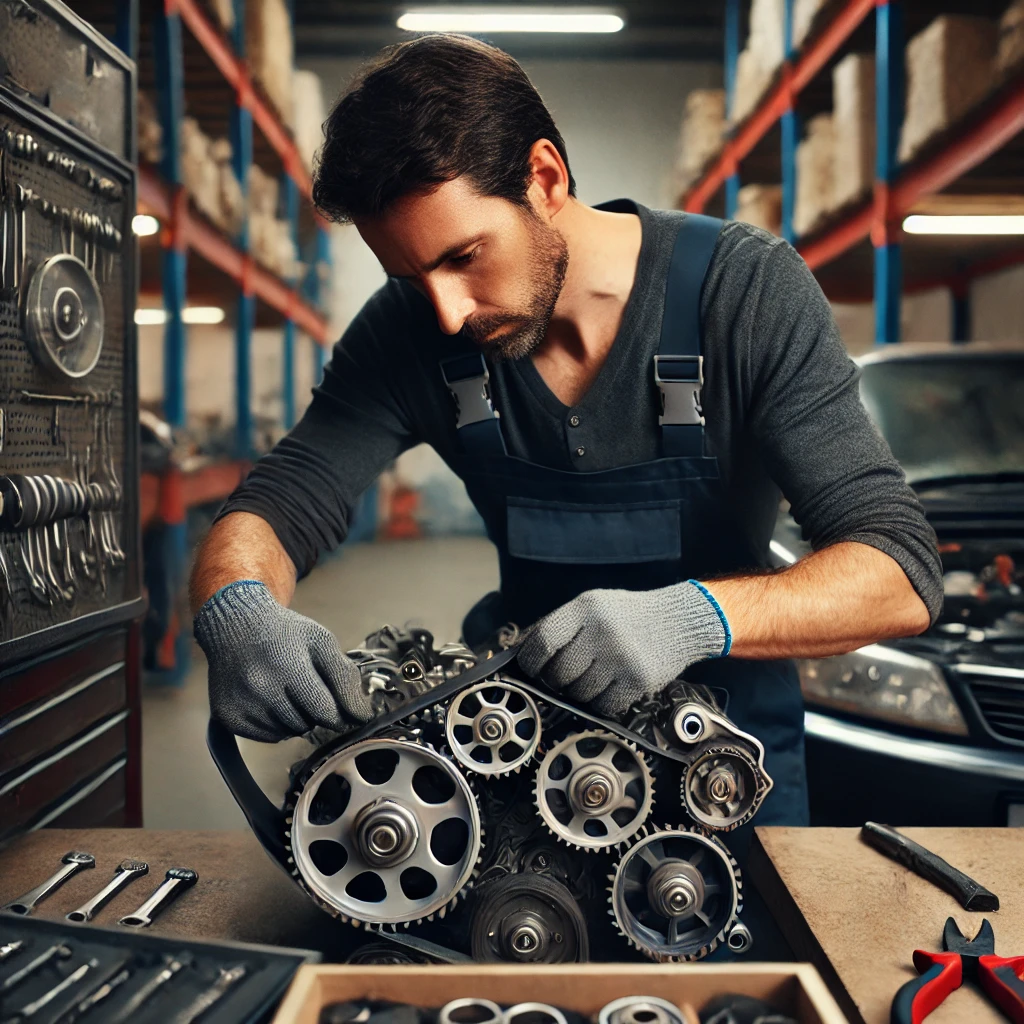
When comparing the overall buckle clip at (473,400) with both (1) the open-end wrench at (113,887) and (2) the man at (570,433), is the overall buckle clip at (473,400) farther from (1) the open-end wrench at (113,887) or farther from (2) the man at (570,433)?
(1) the open-end wrench at (113,887)

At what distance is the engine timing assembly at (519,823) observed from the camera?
0.69 m

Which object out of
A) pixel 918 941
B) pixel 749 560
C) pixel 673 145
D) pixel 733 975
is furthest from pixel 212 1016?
pixel 673 145

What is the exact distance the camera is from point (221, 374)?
6.00m

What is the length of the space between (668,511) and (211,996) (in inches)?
29.3

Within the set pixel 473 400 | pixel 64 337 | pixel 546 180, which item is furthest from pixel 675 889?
pixel 64 337

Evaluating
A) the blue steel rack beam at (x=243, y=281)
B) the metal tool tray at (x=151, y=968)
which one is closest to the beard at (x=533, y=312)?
the metal tool tray at (x=151, y=968)

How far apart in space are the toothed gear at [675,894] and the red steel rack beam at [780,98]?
2962 mm

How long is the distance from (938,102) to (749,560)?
2.04 m

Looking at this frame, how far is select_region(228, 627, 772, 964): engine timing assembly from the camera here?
688 millimetres

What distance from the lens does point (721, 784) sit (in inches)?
27.9

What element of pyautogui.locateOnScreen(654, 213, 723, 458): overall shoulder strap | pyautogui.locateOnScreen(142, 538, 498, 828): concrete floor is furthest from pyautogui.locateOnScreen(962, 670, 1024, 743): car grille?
pyautogui.locateOnScreen(142, 538, 498, 828): concrete floor

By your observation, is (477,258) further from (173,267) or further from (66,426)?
(173,267)

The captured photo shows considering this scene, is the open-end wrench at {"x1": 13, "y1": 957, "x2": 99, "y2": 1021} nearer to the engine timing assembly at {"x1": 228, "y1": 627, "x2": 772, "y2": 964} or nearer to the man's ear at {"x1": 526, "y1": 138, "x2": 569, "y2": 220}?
the engine timing assembly at {"x1": 228, "y1": 627, "x2": 772, "y2": 964}

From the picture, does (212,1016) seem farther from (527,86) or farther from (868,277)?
(868,277)
